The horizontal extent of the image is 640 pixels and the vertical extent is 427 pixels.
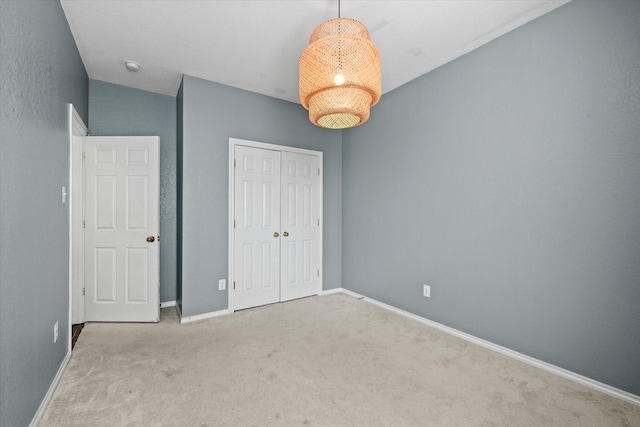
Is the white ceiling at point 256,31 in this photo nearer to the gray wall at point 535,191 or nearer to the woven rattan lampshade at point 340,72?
the gray wall at point 535,191

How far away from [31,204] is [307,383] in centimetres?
202

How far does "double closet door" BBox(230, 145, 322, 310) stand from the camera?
362 centimetres

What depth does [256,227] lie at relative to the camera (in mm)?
3729

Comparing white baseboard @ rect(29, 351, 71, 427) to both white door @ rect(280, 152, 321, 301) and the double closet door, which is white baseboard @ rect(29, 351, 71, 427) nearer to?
the double closet door

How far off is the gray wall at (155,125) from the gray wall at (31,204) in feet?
3.93

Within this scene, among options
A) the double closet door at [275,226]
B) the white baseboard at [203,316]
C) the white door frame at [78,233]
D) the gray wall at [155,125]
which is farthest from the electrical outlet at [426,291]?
the white door frame at [78,233]

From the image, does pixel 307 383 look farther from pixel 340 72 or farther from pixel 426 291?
pixel 340 72

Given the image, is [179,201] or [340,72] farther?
[179,201]

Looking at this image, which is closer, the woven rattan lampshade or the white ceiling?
the woven rattan lampshade

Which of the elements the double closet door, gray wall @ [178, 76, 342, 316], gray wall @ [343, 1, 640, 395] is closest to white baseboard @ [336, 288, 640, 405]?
gray wall @ [343, 1, 640, 395]

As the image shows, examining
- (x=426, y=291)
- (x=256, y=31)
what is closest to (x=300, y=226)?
(x=426, y=291)

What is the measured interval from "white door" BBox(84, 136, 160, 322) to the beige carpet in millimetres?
327

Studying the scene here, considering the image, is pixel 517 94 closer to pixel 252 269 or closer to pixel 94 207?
pixel 252 269

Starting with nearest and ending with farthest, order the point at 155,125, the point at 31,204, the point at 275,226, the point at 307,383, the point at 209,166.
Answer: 1. the point at 31,204
2. the point at 307,383
3. the point at 209,166
4. the point at 155,125
5. the point at 275,226
